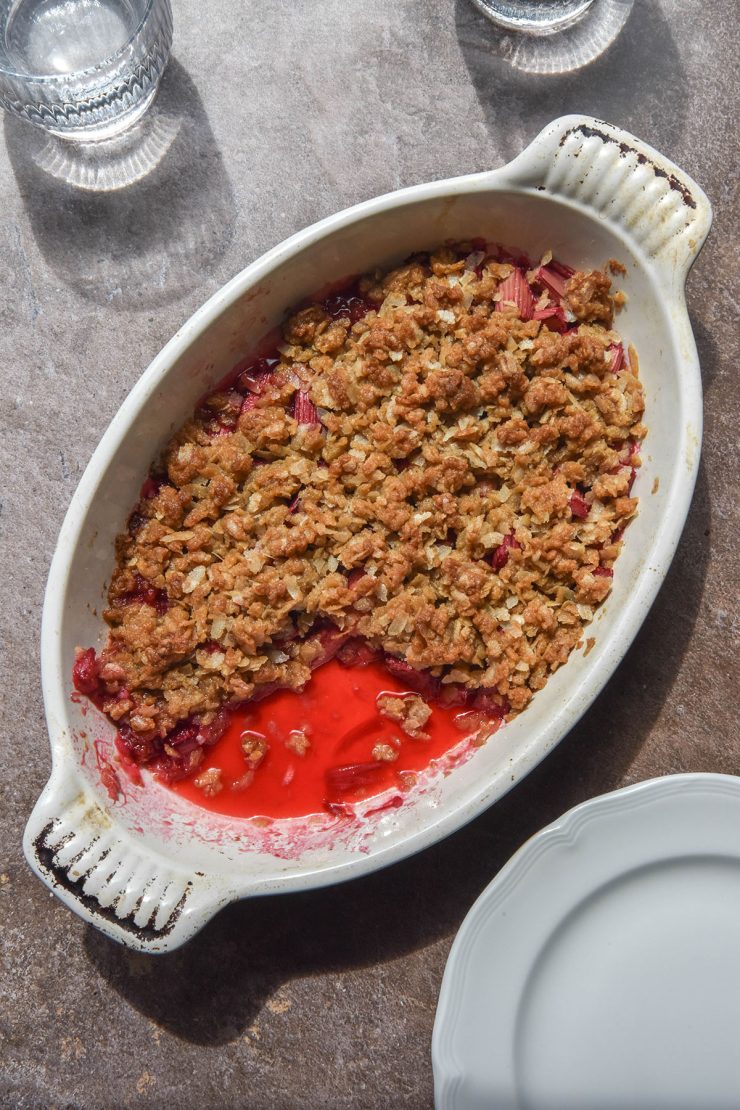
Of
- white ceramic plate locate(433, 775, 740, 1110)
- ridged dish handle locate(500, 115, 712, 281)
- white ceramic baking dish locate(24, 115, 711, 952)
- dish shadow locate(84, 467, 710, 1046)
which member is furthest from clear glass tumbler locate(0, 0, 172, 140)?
white ceramic plate locate(433, 775, 740, 1110)

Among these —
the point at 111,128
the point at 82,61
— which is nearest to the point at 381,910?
the point at 111,128

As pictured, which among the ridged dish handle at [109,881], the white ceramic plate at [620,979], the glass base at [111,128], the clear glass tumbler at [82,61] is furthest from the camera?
the glass base at [111,128]

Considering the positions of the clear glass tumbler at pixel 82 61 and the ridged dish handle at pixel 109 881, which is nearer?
the ridged dish handle at pixel 109 881

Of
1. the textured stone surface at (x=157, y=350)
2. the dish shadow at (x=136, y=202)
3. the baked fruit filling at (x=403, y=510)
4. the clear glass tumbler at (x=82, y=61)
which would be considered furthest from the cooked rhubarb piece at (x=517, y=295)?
the clear glass tumbler at (x=82, y=61)

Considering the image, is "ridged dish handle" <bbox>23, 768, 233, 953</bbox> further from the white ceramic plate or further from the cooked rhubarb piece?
the cooked rhubarb piece

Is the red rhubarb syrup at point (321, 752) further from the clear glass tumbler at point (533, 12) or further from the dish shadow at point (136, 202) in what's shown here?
the clear glass tumbler at point (533, 12)

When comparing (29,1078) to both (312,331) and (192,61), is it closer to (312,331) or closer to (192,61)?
(312,331)

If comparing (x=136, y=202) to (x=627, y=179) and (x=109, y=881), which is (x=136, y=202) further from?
(x=109, y=881)
